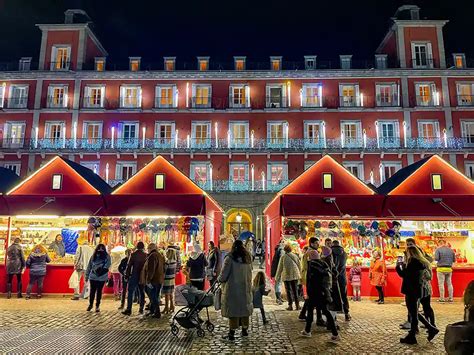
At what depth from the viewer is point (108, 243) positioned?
1238 cm

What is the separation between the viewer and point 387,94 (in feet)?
101

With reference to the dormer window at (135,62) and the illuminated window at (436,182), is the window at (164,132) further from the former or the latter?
the illuminated window at (436,182)

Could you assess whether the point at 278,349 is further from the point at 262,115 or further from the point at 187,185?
the point at 262,115

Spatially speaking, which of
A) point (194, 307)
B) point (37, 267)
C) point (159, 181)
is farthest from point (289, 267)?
point (37, 267)

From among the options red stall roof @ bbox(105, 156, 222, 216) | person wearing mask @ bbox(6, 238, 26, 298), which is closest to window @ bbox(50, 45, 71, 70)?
red stall roof @ bbox(105, 156, 222, 216)

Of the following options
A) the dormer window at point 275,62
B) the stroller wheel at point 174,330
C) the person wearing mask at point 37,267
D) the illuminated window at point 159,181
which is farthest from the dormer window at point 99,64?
the stroller wheel at point 174,330

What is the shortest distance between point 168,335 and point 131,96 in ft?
88.5

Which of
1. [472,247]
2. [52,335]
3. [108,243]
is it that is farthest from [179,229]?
[472,247]

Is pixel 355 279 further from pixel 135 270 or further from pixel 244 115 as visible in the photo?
pixel 244 115

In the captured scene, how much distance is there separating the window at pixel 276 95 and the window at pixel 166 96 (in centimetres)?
737

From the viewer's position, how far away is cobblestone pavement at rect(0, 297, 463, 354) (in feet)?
20.3

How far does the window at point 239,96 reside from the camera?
31.1m

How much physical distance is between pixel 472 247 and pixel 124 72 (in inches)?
1054

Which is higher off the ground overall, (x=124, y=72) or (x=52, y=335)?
(x=124, y=72)
